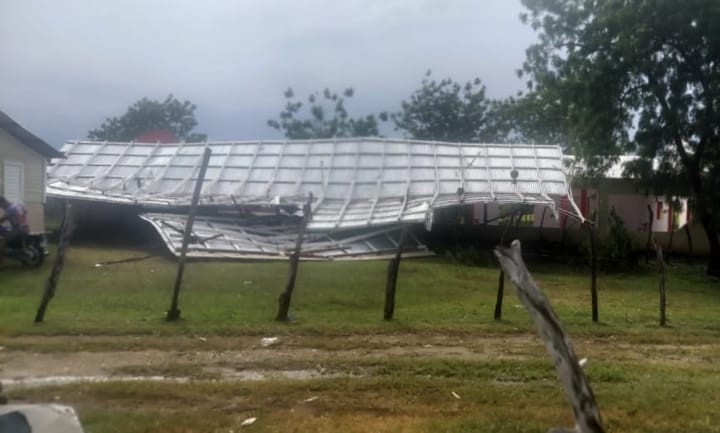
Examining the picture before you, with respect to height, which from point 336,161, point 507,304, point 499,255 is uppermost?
point 336,161

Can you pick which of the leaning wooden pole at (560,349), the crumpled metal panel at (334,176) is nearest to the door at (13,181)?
the crumpled metal panel at (334,176)

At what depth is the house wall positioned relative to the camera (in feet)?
62.8

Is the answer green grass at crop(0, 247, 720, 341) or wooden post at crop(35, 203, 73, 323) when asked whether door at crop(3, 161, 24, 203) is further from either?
wooden post at crop(35, 203, 73, 323)

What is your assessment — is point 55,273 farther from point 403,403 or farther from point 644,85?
point 644,85

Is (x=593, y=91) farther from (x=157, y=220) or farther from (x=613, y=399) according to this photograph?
(x=613, y=399)

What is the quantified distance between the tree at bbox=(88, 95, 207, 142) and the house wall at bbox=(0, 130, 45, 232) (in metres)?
18.6

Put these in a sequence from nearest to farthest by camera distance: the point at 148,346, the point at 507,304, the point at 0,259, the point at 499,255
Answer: the point at 499,255
the point at 148,346
the point at 507,304
the point at 0,259

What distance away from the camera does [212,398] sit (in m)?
7.26

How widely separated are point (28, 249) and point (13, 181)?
2581 mm

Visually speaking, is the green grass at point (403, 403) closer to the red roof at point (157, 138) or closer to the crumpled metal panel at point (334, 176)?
the crumpled metal panel at point (334, 176)

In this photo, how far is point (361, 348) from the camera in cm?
1001

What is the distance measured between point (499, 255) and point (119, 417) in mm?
3510

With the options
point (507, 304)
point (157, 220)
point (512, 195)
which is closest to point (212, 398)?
point (507, 304)

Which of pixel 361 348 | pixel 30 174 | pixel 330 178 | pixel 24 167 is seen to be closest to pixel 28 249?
pixel 24 167
